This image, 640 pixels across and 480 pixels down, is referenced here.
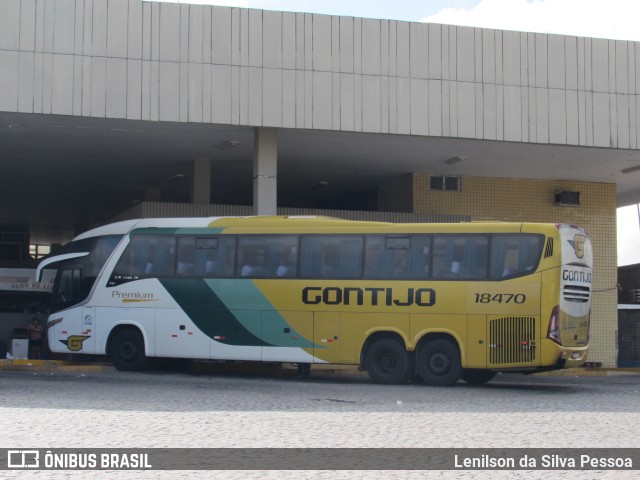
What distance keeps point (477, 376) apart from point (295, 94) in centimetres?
749

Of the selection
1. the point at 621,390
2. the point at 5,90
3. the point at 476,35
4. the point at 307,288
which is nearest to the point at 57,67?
the point at 5,90

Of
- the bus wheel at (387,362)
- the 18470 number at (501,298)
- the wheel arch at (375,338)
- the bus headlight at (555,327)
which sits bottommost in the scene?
the bus wheel at (387,362)

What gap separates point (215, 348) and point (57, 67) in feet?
22.8

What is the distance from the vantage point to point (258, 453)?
10406 mm

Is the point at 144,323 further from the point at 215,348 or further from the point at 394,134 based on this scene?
the point at 394,134

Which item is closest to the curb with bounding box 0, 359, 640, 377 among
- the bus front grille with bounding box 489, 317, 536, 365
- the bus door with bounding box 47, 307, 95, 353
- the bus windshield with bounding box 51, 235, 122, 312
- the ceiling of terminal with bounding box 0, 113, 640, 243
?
the bus door with bounding box 47, 307, 95, 353

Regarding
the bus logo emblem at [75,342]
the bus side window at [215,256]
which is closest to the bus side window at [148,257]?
the bus side window at [215,256]

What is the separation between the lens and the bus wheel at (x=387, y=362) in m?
21.0

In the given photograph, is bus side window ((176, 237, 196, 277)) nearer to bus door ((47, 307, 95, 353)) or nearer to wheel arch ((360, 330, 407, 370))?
bus door ((47, 307, 95, 353))

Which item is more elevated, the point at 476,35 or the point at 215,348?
Result: the point at 476,35

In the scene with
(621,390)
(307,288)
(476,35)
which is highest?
(476,35)

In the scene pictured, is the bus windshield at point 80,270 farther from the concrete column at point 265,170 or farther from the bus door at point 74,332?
the concrete column at point 265,170

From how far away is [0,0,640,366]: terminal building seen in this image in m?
22.5

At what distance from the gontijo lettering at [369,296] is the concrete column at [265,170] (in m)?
3.60
